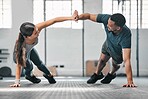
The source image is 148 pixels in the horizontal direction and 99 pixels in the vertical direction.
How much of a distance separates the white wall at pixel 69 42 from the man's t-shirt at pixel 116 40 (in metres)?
8.04

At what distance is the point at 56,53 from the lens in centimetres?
1318

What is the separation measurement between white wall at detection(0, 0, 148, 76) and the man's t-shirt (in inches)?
316

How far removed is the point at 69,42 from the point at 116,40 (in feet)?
27.9

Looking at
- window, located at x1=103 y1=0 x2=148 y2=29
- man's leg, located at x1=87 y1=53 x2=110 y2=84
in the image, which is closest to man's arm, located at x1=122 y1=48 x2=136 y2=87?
man's leg, located at x1=87 y1=53 x2=110 y2=84

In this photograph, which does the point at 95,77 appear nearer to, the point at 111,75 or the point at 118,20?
the point at 111,75

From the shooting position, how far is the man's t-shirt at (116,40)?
4.53 metres

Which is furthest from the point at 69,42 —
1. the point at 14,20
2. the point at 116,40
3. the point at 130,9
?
the point at 116,40

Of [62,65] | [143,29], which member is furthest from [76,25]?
[143,29]

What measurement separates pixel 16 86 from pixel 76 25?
879 centimetres

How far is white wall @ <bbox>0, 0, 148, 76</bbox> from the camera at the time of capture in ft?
42.8

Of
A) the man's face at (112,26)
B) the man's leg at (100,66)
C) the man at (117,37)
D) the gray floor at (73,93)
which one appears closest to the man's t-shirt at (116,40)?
the man at (117,37)

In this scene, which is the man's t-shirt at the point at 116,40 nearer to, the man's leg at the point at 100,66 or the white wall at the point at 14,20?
the man's leg at the point at 100,66

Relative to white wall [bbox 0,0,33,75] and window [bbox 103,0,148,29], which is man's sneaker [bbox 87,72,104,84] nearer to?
white wall [bbox 0,0,33,75]

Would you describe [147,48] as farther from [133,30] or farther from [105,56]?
[105,56]
